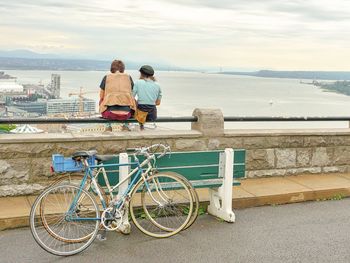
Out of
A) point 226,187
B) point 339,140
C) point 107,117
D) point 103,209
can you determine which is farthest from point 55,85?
point 103,209

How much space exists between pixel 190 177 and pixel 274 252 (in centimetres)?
140

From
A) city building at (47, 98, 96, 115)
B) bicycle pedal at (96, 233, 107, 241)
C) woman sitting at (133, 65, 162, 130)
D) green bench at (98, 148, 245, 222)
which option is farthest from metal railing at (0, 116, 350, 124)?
bicycle pedal at (96, 233, 107, 241)

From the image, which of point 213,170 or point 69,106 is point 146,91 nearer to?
point 69,106

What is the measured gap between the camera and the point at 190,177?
19.7ft

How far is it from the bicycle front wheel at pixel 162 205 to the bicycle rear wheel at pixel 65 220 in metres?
0.52

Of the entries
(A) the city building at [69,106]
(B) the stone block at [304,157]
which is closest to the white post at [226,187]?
(B) the stone block at [304,157]

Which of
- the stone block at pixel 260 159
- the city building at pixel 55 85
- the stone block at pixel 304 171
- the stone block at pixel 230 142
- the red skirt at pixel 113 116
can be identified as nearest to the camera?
the red skirt at pixel 113 116

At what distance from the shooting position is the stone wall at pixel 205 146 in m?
6.41

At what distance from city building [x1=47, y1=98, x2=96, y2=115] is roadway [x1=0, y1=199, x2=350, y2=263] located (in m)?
2.78

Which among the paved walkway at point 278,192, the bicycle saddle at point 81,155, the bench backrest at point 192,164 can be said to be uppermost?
the bicycle saddle at point 81,155

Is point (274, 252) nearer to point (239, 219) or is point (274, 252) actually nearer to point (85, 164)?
point (239, 219)

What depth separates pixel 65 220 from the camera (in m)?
5.08

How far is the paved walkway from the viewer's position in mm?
6198

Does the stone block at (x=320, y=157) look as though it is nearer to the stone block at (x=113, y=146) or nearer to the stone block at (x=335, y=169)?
the stone block at (x=335, y=169)
